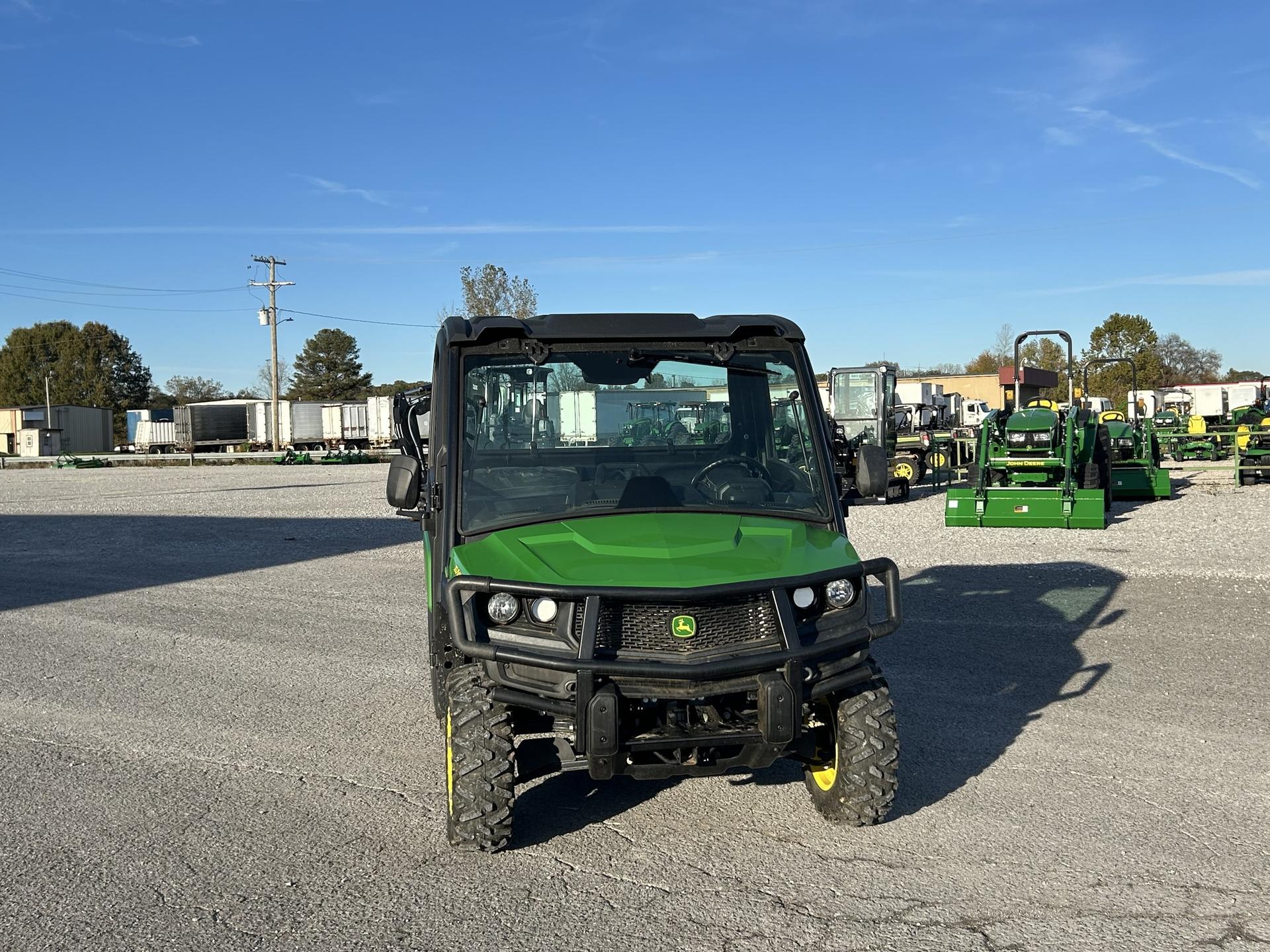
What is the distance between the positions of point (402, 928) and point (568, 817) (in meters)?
1.17

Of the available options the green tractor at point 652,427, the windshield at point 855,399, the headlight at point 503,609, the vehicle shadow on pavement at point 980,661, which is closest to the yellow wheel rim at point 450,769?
the headlight at point 503,609

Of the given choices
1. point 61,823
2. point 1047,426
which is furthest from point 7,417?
point 61,823

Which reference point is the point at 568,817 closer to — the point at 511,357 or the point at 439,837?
the point at 439,837

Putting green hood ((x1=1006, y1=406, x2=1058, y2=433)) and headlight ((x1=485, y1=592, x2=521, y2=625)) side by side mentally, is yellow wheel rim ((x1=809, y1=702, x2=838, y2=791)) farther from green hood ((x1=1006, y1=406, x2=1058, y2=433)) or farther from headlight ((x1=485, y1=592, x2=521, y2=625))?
green hood ((x1=1006, y1=406, x2=1058, y2=433))

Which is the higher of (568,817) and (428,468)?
(428,468)

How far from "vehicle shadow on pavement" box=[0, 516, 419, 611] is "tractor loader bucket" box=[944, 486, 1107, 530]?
836cm

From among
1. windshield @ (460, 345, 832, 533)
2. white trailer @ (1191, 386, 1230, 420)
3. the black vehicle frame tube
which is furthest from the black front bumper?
white trailer @ (1191, 386, 1230, 420)

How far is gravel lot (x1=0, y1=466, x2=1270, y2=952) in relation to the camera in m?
3.85

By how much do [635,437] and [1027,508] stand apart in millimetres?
13230

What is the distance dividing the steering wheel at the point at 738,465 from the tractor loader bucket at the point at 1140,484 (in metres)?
17.3

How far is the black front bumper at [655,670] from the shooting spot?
4.05 m

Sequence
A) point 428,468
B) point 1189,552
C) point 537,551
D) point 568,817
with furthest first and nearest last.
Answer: point 1189,552, point 428,468, point 568,817, point 537,551

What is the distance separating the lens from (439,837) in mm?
4695

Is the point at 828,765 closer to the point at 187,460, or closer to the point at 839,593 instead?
the point at 839,593
